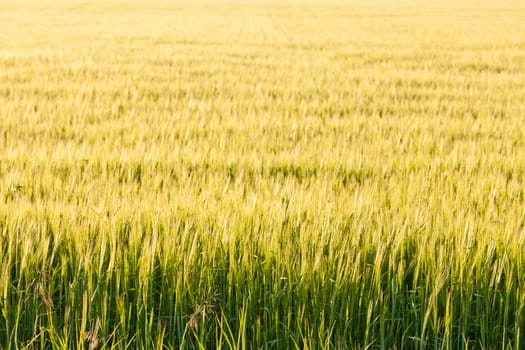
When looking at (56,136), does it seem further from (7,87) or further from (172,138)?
(7,87)

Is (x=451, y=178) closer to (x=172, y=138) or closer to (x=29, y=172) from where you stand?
(x=172, y=138)

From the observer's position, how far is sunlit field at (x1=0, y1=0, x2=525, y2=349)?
5.46ft

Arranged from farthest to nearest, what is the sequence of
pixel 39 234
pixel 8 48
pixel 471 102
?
1. pixel 8 48
2. pixel 471 102
3. pixel 39 234

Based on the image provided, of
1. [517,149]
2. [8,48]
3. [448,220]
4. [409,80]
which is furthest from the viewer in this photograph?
[8,48]

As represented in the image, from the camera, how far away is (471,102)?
632 centimetres

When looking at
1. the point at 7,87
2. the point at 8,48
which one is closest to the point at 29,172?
the point at 7,87

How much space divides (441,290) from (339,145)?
2467 mm

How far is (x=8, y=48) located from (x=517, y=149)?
9.81 metres

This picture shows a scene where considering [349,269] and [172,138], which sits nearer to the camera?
[349,269]

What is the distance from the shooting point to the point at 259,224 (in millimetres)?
2029

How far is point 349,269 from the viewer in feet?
5.82

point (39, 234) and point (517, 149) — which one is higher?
point (39, 234)

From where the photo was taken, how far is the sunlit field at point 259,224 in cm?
166

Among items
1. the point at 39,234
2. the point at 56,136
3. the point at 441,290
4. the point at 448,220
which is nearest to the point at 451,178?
the point at 448,220
